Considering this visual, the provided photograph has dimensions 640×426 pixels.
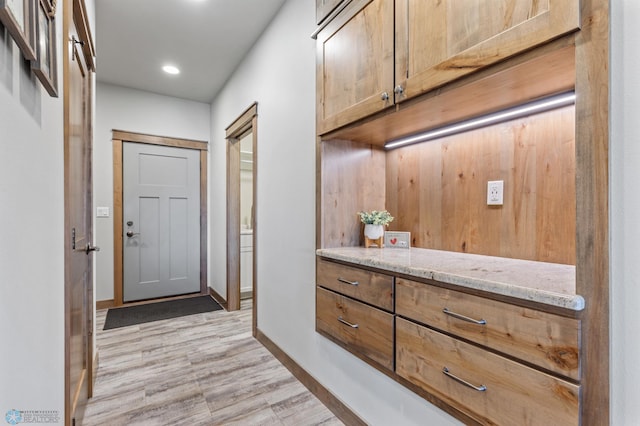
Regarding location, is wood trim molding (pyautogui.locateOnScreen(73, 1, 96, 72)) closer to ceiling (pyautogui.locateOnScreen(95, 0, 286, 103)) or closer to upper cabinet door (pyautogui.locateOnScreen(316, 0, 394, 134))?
ceiling (pyautogui.locateOnScreen(95, 0, 286, 103))

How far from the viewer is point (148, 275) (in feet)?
12.9

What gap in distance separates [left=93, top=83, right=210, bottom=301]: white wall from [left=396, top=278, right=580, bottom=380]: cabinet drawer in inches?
151

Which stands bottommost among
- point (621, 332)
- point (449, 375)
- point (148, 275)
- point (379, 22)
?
point (148, 275)

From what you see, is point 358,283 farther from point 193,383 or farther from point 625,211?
point 193,383

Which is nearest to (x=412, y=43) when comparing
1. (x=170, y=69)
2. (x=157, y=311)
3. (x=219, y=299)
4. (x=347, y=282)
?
(x=347, y=282)

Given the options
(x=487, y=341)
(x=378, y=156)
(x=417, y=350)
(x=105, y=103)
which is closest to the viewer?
(x=487, y=341)

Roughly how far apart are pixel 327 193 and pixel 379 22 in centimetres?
90

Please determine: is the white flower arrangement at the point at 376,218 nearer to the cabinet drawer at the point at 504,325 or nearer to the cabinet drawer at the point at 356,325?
the cabinet drawer at the point at 356,325

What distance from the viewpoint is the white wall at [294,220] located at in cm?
158
